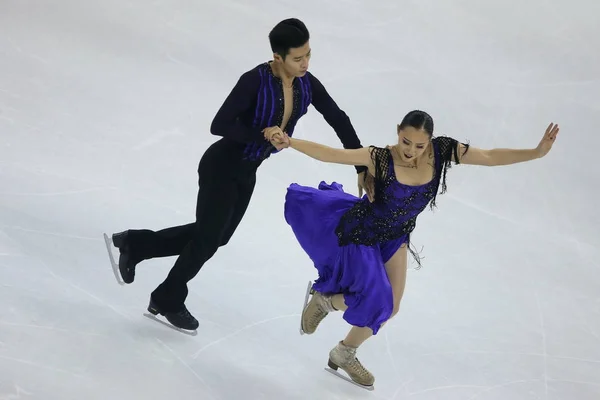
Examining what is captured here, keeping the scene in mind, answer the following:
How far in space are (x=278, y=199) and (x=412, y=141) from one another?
82.8 inches

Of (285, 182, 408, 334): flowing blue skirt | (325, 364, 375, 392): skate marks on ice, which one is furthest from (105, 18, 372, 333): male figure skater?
(325, 364, 375, 392): skate marks on ice

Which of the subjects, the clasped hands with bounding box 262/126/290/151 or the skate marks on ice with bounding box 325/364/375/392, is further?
the skate marks on ice with bounding box 325/364/375/392

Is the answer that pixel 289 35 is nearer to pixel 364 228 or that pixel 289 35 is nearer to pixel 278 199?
pixel 364 228

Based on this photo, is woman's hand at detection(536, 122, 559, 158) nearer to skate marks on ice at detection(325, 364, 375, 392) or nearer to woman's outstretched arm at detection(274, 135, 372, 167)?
woman's outstretched arm at detection(274, 135, 372, 167)

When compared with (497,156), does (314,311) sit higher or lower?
lower

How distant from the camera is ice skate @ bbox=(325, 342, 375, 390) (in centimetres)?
414

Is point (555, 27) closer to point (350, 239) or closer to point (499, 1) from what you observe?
point (499, 1)

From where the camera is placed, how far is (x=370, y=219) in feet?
12.7

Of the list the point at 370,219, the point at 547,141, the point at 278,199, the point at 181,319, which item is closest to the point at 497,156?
the point at 547,141

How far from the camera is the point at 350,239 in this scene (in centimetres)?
393

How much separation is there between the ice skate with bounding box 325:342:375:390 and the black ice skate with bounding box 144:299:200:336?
656 mm

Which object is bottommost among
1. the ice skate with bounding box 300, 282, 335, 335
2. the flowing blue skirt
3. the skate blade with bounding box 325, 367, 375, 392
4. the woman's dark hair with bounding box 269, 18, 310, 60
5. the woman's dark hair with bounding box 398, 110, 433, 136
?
the skate blade with bounding box 325, 367, 375, 392

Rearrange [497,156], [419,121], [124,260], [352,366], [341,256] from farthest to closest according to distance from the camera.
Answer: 1. [124,260]
2. [352,366]
3. [341,256]
4. [497,156]
5. [419,121]

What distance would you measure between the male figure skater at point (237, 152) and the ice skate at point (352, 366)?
678 mm
